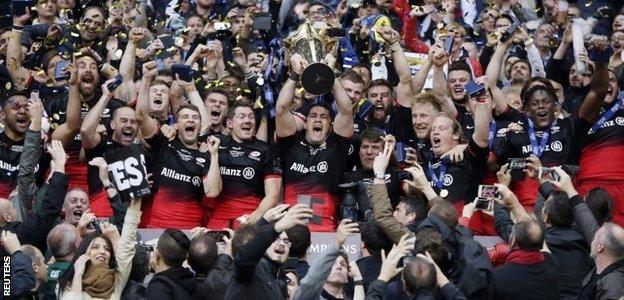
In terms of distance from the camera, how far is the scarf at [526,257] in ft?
41.9

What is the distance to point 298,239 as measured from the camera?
13031 mm

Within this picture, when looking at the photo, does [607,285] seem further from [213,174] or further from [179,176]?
[179,176]

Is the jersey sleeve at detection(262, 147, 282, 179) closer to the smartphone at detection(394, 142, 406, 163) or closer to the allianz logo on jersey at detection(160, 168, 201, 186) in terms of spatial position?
the allianz logo on jersey at detection(160, 168, 201, 186)

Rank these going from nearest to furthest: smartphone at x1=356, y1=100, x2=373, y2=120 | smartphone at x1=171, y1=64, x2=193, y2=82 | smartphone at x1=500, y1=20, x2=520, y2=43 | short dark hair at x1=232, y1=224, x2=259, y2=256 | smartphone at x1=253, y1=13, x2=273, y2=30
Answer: short dark hair at x1=232, y1=224, x2=259, y2=256 → smartphone at x1=356, y1=100, x2=373, y2=120 → smartphone at x1=171, y1=64, x2=193, y2=82 → smartphone at x1=500, y1=20, x2=520, y2=43 → smartphone at x1=253, y1=13, x2=273, y2=30

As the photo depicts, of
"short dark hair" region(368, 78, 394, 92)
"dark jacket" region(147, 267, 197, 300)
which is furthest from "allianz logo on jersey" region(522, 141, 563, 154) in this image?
"dark jacket" region(147, 267, 197, 300)

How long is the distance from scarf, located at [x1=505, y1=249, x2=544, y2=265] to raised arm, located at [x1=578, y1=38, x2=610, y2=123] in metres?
3.35

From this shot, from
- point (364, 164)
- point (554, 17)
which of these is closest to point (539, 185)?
point (364, 164)

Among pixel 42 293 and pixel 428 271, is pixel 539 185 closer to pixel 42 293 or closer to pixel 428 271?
pixel 428 271

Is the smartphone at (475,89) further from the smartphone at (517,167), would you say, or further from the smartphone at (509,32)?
the smartphone at (509,32)

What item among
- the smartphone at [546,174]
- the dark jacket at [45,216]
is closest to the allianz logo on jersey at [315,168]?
the smartphone at [546,174]

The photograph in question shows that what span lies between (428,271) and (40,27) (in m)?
9.19

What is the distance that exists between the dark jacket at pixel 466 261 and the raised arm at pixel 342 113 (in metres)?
2.90

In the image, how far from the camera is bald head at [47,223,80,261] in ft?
44.4

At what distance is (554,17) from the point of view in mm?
20453
